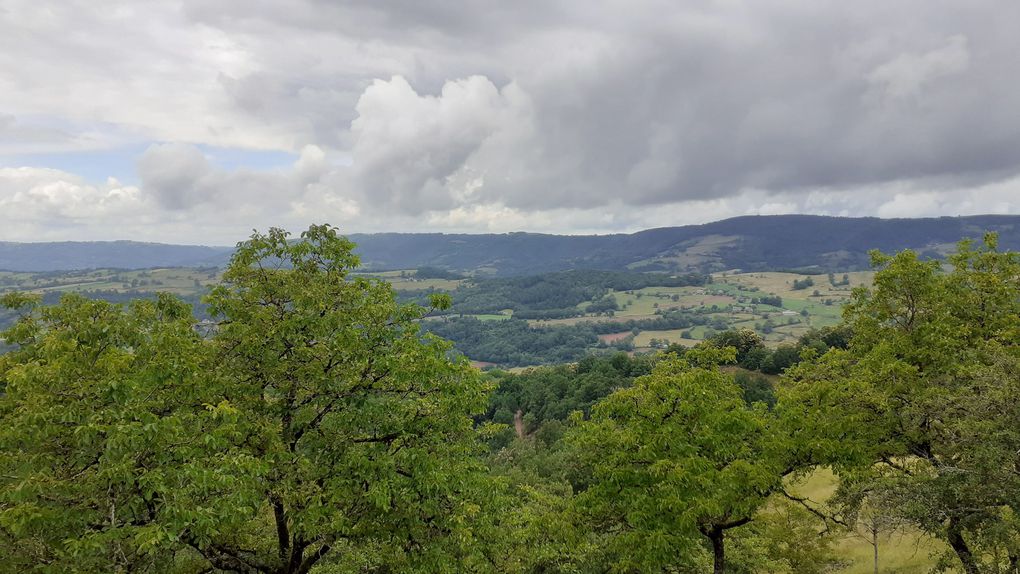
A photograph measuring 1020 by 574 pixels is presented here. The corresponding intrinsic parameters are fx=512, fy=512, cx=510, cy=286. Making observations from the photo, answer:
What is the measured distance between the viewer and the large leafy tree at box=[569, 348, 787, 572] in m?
18.9

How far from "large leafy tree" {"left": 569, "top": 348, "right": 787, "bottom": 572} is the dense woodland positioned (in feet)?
0.40

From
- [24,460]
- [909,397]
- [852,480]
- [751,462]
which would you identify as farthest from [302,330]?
[909,397]

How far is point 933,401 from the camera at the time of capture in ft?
58.4

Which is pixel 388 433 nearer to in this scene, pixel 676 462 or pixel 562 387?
pixel 676 462

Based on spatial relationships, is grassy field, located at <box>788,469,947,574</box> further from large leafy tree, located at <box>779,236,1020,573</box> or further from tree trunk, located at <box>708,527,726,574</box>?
tree trunk, located at <box>708,527,726,574</box>

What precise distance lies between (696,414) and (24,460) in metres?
20.5

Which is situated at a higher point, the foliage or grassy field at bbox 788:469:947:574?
grassy field at bbox 788:469:947:574

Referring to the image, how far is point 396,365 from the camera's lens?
14.1m

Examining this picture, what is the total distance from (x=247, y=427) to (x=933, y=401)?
71.7 ft

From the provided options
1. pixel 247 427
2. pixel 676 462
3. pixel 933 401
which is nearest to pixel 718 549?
pixel 676 462

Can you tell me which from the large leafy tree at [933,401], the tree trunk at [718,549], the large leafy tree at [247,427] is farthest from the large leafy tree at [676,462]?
the large leafy tree at [247,427]

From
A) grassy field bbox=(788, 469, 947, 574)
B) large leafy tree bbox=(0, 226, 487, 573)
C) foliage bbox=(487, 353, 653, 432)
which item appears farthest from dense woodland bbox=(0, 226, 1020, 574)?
foliage bbox=(487, 353, 653, 432)

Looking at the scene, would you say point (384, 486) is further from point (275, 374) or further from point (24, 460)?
point (24, 460)

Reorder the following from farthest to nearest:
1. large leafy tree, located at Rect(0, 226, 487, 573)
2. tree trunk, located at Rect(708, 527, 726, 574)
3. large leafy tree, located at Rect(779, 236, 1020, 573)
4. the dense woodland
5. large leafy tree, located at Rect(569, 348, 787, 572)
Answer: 1. tree trunk, located at Rect(708, 527, 726, 574)
2. large leafy tree, located at Rect(569, 348, 787, 572)
3. large leafy tree, located at Rect(779, 236, 1020, 573)
4. the dense woodland
5. large leafy tree, located at Rect(0, 226, 487, 573)
